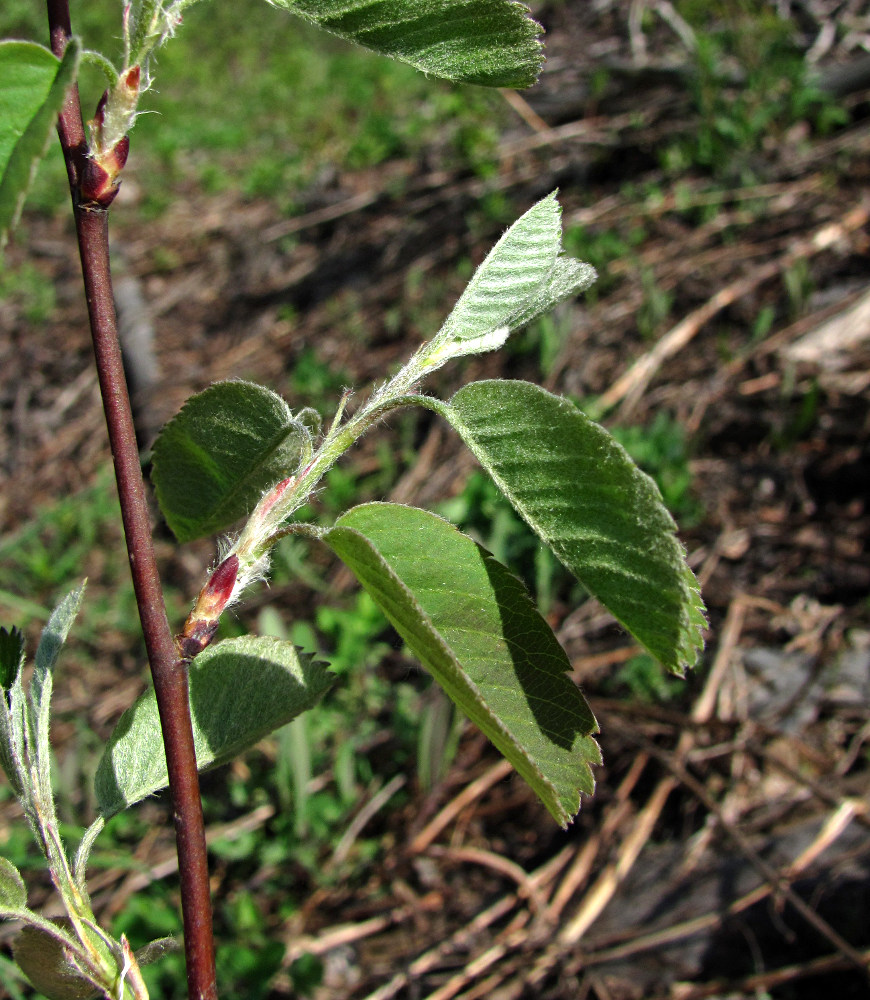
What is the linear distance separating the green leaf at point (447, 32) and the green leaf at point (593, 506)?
0.63 ft

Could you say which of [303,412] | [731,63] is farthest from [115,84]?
[731,63]

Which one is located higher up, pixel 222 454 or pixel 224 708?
pixel 222 454

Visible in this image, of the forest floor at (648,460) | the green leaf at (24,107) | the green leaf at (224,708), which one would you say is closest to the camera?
the green leaf at (24,107)

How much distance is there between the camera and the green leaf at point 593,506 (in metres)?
0.43

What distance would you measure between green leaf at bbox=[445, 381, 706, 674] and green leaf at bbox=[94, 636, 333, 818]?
0.21 m

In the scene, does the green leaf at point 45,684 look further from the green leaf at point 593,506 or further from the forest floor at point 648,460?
the forest floor at point 648,460

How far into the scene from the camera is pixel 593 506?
1.50ft

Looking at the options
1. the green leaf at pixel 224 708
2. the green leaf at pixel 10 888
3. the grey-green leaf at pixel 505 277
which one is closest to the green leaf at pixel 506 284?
the grey-green leaf at pixel 505 277

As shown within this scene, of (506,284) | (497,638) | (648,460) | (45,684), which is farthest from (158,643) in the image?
(648,460)

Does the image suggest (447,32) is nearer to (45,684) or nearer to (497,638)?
(497,638)

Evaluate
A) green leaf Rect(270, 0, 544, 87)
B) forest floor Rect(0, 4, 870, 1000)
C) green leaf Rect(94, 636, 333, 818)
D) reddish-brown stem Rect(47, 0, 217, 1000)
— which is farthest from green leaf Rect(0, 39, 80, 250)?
forest floor Rect(0, 4, 870, 1000)

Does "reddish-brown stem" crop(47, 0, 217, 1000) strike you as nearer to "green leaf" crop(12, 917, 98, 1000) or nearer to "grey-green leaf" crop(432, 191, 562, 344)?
"green leaf" crop(12, 917, 98, 1000)

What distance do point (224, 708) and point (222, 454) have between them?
18 cm

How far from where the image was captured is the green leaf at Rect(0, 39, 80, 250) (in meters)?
0.36
